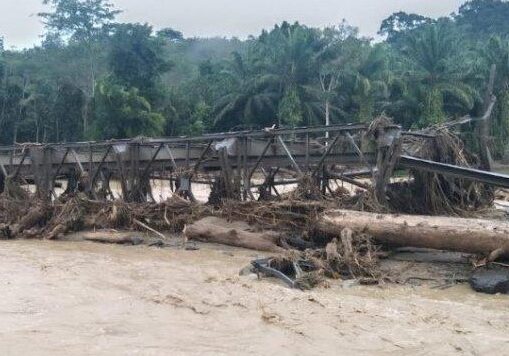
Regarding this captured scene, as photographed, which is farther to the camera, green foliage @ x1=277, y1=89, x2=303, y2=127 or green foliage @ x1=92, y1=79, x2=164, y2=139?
green foliage @ x1=277, y1=89, x2=303, y2=127

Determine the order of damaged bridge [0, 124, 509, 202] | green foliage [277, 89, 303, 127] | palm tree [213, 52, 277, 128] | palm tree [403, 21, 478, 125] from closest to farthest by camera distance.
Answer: damaged bridge [0, 124, 509, 202], palm tree [403, 21, 478, 125], green foliage [277, 89, 303, 127], palm tree [213, 52, 277, 128]

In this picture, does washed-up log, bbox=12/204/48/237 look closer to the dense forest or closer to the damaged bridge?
the damaged bridge

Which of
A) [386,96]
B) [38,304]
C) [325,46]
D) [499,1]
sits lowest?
[38,304]

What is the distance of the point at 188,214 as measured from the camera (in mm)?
15000

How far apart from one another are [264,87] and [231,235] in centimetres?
3347

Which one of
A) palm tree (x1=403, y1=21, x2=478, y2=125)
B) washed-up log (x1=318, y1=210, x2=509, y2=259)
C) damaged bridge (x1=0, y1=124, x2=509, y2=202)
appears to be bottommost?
washed-up log (x1=318, y1=210, x2=509, y2=259)

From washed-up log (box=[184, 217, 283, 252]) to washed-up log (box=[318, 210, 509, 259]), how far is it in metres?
1.32

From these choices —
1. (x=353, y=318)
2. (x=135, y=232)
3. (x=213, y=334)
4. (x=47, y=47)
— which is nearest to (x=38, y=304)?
(x=213, y=334)

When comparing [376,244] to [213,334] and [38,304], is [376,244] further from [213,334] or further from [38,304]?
[38,304]

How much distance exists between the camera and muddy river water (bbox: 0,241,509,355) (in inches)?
254

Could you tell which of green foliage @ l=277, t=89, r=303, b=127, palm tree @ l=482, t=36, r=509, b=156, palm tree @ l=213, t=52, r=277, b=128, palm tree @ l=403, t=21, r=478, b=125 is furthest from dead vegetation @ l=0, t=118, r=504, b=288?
palm tree @ l=482, t=36, r=509, b=156

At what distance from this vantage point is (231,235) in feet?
44.0

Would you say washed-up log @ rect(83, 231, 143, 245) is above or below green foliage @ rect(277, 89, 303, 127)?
below

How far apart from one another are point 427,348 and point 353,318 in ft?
4.28
